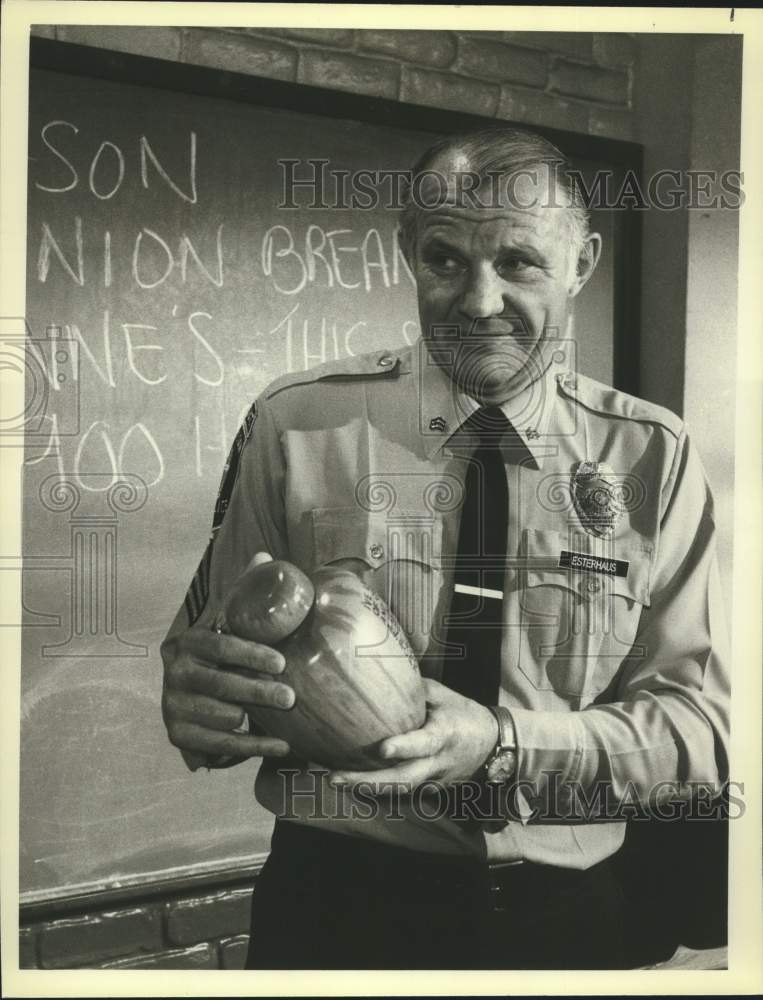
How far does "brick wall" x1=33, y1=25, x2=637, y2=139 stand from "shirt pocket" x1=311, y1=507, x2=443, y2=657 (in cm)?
69

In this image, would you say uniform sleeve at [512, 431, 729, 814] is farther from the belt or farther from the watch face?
the belt

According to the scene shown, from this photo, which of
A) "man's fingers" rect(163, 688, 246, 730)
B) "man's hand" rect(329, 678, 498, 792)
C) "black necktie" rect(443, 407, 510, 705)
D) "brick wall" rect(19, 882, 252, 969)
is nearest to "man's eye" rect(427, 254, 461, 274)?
"black necktie" rect(443, 407, 510, 705)

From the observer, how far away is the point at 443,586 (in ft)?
5.42

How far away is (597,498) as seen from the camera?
168 cm

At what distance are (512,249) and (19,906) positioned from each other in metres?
1.30

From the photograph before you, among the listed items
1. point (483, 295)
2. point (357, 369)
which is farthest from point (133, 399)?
point (483, 295)

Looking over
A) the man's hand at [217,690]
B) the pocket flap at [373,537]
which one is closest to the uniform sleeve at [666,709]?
the pocket flap at [373,537]

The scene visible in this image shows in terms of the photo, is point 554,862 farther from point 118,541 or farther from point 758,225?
point 758,225

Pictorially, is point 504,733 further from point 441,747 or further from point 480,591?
point 480,591

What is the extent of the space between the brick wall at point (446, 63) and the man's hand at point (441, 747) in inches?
37.6

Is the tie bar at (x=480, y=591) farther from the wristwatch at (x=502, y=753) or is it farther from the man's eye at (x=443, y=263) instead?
the man's eye at (x=443, y=263)

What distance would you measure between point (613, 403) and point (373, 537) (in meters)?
0.45

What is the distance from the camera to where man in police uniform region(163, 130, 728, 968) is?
1638 millimetres

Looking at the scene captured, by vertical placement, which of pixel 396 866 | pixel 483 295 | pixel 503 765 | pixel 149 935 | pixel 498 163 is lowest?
pixel 149 935
